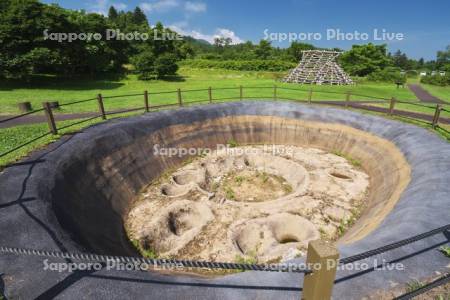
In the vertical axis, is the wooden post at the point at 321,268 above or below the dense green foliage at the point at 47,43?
below

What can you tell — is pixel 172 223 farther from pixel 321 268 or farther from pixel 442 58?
pixel 442 58

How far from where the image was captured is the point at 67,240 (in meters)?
5.75

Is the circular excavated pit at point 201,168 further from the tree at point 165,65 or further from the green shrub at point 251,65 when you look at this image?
the green shrub at point 251,65

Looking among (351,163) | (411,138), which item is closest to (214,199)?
(351,163)

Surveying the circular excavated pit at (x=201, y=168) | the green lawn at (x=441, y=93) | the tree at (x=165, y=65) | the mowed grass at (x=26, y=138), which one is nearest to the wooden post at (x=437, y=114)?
the circular excavated pit at (x=201, y=168)

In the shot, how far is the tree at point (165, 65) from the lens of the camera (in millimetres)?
40375

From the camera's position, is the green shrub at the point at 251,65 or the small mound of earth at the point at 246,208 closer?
the small mound of earth at the point at 246,208

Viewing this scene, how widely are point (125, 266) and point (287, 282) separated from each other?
303 centimetres

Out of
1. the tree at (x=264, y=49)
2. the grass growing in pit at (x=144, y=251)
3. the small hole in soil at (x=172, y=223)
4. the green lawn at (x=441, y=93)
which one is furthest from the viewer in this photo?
the tree at (x=264, y=49)

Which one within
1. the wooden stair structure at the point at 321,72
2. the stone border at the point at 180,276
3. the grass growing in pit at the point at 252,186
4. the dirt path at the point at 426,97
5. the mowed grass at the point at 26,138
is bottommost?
the grass growing in pit at the point at 252,186

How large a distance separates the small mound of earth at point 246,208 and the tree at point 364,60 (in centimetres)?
5526

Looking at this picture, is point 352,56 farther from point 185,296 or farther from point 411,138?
point 185,296

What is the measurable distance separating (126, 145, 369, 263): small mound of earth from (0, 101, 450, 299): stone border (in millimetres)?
2945

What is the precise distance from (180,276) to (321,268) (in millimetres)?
2955
